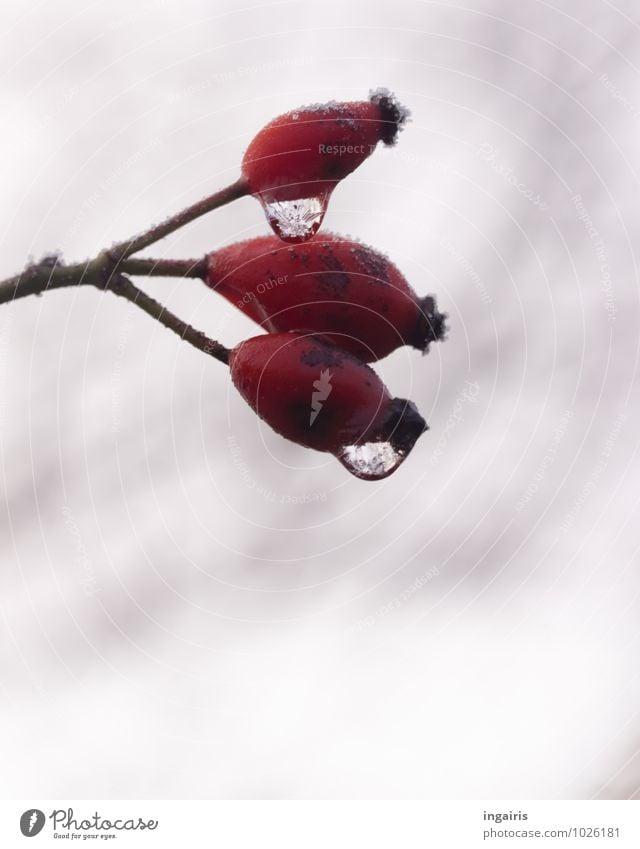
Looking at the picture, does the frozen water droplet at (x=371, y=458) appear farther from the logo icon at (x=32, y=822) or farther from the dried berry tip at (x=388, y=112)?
the logo icon at (x=32, y=822)

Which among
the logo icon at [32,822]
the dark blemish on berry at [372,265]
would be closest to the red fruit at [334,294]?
the dark blemish on berry at [372,265]

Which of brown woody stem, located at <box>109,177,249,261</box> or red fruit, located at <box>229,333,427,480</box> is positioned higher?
brown woody stem, located at <box>109,177,249,261</box>

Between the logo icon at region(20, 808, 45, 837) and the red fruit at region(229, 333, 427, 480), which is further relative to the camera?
the logo icon at region(20, 808, 45, 837)

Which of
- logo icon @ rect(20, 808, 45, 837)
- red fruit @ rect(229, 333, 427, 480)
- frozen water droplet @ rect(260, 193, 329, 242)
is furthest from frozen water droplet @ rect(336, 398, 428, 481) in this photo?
logo icon @ rect(20, 808, 45, 837)

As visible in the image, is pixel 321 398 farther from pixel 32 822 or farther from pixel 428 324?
pixel 32 822

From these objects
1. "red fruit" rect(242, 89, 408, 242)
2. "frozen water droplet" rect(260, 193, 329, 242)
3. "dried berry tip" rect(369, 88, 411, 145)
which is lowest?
"frozen water droplet" rect(260, 193, 329, 242)

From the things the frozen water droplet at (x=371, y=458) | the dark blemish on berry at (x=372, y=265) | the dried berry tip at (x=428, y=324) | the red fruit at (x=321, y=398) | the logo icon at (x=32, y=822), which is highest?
the dark blemish on berry at (x=372, y=265)

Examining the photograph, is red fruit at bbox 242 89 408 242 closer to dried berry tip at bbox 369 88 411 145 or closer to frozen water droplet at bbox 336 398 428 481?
dried berry tip at bbox 369 88 411 145

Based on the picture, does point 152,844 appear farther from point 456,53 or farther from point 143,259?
point 456,53
